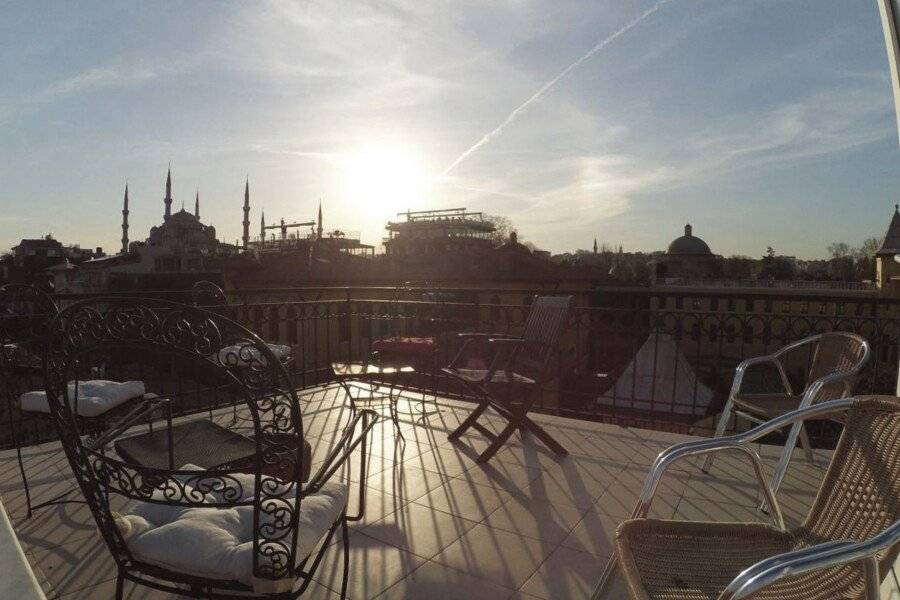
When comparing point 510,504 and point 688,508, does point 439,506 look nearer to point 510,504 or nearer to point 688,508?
point 510,504

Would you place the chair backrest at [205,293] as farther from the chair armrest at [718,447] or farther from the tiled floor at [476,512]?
the chair armrest at [718,447]

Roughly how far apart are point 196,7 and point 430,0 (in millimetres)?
1816

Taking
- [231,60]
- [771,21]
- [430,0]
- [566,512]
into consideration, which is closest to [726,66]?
[771,21]

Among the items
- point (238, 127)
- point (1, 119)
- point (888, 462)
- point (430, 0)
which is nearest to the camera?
point (888, 462)

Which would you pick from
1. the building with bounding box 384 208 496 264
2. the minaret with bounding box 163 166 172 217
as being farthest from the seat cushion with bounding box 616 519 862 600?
the minaret with bounding box 163 166 172 217

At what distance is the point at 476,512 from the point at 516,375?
44.7 inches

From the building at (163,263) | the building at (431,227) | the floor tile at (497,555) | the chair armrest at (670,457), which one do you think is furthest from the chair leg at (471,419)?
the building at (431,227)

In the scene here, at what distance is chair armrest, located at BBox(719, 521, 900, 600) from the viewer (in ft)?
3.11

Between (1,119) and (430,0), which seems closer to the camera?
(1,119)

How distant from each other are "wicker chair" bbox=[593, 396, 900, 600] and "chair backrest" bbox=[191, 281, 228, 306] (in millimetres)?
3580

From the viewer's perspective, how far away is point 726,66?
258 inches

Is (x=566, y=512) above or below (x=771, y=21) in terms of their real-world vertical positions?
below

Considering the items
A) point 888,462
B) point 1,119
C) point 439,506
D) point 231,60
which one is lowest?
point 439,506

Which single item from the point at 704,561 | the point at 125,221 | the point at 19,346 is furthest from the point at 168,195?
the point at 704,561
